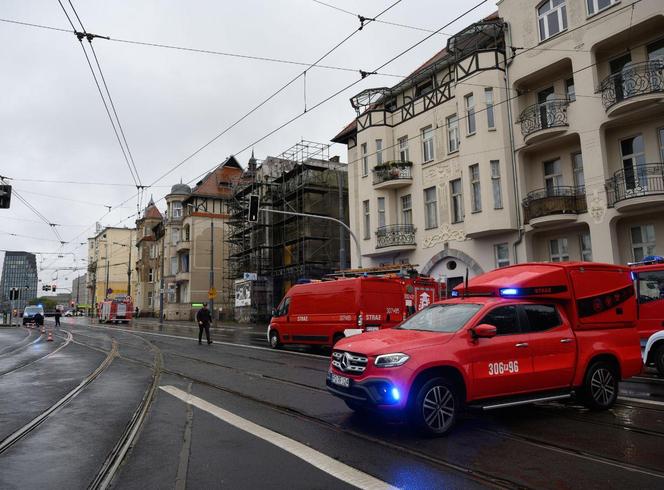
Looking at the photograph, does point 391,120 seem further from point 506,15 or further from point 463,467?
point 463,467

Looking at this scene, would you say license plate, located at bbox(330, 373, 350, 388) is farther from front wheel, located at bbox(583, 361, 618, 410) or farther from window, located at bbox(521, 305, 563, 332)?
front wheel, located at bbox(583, 361, 618, 410)

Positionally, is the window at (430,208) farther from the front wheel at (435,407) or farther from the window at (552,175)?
the front wheel at (435,407)

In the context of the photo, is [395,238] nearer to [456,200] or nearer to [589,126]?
[456,200]

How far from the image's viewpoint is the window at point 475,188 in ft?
79.4

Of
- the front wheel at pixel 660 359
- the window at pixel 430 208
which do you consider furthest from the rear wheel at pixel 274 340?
the front wheel at pixel 660 359

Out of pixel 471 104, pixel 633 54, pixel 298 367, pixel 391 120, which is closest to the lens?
pixel 298 367

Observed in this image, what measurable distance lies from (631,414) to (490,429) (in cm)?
250

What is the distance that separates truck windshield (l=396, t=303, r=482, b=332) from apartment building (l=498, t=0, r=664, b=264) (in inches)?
531

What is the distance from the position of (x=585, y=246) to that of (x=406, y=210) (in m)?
10.2

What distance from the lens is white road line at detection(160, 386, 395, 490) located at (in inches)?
193

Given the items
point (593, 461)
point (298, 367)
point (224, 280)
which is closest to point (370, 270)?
point (298, 367)

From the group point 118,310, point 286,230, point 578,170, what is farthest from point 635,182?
point 118,310

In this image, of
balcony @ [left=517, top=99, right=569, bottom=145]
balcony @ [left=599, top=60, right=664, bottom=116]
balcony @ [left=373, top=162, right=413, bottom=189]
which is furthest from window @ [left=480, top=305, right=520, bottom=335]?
balcony @ [left=373, top=162, right=413, bottom=189]

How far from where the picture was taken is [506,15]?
23422 millimetres
